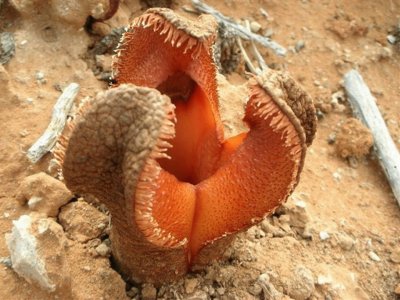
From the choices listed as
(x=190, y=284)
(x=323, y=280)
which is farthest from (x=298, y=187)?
(x=190, y=284)

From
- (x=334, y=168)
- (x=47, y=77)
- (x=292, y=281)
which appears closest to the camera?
(x=292, y=281)

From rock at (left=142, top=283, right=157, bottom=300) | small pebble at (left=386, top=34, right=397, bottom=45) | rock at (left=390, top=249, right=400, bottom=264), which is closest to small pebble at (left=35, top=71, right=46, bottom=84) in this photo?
rock at (left=142, top=283, right=157, bottom=300)

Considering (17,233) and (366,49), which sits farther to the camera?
(366,49)

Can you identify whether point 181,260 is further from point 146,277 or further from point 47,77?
point 47,77

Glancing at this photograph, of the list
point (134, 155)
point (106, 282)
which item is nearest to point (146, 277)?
point (106, 282)

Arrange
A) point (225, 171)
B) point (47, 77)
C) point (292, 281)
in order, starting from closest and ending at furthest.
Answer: point (225, 171)
point (292, 281)
point (47, 77)

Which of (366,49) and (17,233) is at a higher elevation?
(17,233)
